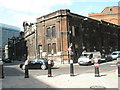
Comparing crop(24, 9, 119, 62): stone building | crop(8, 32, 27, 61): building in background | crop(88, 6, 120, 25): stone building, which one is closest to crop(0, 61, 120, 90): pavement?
crop(24, 9, 119, 62): stone building

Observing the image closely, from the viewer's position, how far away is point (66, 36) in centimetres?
3148

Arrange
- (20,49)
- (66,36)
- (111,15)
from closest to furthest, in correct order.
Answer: (66,36)
(20,49)
(111,15)

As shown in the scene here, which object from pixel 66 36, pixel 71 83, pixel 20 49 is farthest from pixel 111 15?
pixel 71 83

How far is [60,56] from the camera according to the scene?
31453mm

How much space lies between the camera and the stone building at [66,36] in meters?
31.6

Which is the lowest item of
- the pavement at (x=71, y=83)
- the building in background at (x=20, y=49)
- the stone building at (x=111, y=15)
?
the pavement at (x=71, y=83)

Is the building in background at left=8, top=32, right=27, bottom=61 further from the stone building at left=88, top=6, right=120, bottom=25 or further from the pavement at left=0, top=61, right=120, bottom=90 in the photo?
the pavement at left=0, top=61, right=120, bottom=90

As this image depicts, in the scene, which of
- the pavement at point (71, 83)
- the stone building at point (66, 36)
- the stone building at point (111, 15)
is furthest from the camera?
the stone building at point (111, 15)

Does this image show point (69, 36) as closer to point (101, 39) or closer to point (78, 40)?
point (78, 40)

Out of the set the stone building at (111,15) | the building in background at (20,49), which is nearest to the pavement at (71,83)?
the building in background at (20,49)

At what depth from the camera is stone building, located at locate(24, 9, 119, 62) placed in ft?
104

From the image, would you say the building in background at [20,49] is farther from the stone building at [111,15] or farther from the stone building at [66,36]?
the stone building at [111,15]

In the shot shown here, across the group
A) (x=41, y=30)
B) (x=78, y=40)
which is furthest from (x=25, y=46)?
(x=78, y=40)

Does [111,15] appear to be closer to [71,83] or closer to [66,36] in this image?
[66,36]
